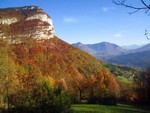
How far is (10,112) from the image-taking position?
51.2 m

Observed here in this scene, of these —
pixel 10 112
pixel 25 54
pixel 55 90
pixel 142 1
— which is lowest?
pixel 10 112

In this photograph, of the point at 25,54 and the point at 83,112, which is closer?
the point at 83,112

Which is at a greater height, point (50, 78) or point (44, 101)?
point (50, 78)

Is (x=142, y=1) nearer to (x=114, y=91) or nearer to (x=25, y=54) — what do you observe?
(x=114, y=91)

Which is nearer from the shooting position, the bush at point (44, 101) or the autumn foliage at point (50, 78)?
the bush at point (44, 101)

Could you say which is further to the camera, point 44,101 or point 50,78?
point 50,78

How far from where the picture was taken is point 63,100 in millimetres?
40719

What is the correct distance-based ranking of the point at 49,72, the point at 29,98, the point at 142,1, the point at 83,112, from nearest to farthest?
the point at 142,1 → the point at 29,98 → the point at 83,112 → the point at 49,72

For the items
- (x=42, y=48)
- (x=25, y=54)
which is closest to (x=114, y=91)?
(x=25, y=54)

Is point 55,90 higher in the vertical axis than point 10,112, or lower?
higher

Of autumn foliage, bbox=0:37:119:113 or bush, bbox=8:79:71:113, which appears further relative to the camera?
autumn foliage, bbox=0:37:119:113

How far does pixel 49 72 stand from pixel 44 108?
113933mm

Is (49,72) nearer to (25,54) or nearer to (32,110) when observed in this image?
(25,54)

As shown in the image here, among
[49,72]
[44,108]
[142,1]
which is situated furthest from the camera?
A: [49,72]
